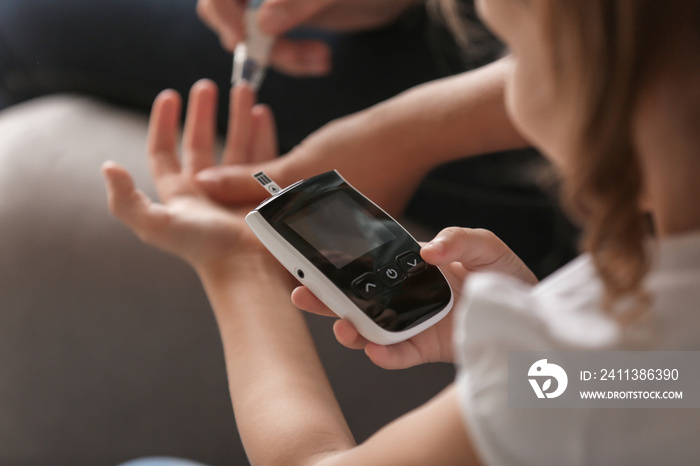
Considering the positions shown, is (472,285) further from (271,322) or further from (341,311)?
(271,322)

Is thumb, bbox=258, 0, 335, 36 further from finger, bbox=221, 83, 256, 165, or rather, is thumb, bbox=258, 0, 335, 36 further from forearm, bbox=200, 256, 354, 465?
forearm, bbox=200, 256, 354, 465

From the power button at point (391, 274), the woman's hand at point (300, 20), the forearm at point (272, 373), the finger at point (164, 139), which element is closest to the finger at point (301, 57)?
the woman's hand at point (300, 20)

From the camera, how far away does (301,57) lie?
0.66 meters

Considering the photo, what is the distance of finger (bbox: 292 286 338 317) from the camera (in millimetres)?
377

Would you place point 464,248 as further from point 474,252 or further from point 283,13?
point 283,13

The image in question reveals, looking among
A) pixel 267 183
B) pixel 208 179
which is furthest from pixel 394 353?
pixel 208 179

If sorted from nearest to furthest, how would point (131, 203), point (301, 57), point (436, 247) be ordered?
1. point (436, 247)
2. point (131, 203)
3. point (301, 57)

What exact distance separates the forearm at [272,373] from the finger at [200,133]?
0.39 feet

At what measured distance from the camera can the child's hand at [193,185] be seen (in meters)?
0.53

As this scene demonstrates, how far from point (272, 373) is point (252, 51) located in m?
0.32

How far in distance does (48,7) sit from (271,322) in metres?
0.49

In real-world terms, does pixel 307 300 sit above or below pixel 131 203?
below

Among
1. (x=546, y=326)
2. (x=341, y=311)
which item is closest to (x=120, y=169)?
(x=341, y=311)

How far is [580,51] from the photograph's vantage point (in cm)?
25
